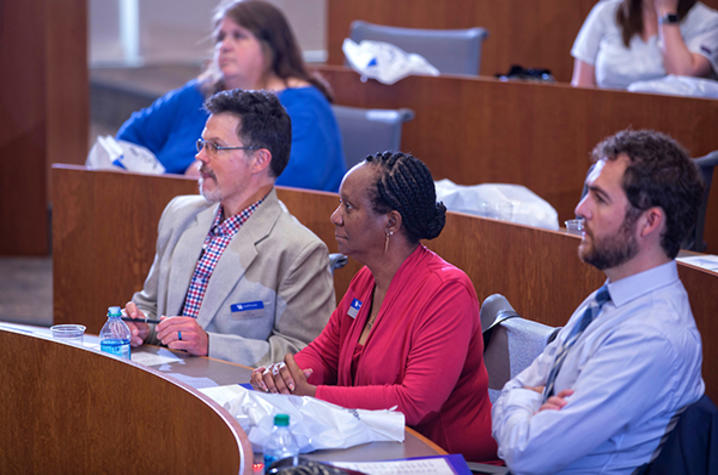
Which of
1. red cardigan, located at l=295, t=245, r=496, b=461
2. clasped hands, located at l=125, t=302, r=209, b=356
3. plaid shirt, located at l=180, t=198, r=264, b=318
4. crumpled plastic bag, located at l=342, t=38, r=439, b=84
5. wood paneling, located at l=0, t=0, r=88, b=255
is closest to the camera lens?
red cardigan, located at l=295, t=245, r=496, b=461

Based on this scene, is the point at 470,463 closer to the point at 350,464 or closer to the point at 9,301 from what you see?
the point at 350,464

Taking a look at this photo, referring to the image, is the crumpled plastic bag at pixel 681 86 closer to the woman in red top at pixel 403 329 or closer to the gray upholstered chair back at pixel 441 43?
the gray upholstered chair back at pixel 441 43

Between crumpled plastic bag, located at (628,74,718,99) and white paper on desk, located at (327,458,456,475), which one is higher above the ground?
crumpled plastic bag, located at (628,74,718,99)

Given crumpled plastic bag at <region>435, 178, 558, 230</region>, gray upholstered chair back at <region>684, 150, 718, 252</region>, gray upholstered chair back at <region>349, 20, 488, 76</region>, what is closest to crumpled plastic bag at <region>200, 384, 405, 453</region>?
crumpled plastic bag at <region>435, 178, 558, 230</region>

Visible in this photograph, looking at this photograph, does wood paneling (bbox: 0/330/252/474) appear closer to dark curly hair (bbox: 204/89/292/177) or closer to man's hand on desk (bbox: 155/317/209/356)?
man's hand on desk (bbox: 155/317/209/356)

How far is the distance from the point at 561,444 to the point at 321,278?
110 cm

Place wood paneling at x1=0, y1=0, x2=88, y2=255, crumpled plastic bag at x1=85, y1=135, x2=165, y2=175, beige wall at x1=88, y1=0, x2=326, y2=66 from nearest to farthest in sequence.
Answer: crumpled plastic bag at x1=85, y1=135, x2=165, y2=175 < wood paneling at x1=0, y1=0, x2=88, y2=255 < beige wall at x1=88, y1=0, x2=326, y2=66

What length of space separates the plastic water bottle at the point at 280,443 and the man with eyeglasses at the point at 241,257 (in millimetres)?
795

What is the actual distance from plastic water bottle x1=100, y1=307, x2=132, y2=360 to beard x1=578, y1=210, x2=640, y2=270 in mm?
1126

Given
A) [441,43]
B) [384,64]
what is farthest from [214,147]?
[441,43]

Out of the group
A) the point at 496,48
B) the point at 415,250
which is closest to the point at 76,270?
the point at 415,250

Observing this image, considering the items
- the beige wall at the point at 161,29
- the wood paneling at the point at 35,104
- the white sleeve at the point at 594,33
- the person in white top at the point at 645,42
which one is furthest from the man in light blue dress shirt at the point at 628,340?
the beige wall at the point at 161,29

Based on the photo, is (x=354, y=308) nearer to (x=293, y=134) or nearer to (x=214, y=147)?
(x=214, y=147)

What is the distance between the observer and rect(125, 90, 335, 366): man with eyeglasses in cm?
251
